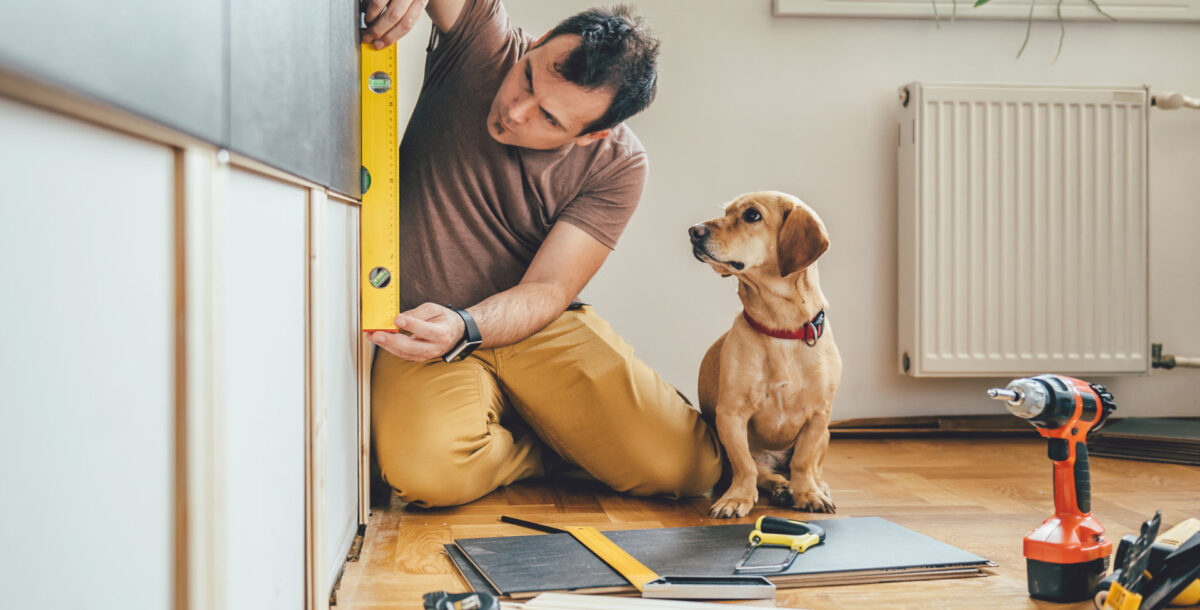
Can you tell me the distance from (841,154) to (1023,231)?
0.56 meters

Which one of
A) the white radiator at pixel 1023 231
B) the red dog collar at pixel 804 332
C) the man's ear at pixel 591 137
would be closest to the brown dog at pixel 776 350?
the red dog collar at pixel 804 332

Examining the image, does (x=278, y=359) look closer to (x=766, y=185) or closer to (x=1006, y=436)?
(x=766, y=185)

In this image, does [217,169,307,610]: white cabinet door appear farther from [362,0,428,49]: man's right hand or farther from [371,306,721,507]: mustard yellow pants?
[371,306,721,507]: mustard yellow pants

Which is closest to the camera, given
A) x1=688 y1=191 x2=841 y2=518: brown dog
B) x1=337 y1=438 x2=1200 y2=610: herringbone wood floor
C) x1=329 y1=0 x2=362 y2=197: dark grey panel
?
x1=329 y1=0 x2=362 y2=197: dark grey panel

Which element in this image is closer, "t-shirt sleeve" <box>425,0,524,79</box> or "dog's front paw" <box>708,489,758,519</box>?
"dog's front paw" <box>708,489,758,519</box>

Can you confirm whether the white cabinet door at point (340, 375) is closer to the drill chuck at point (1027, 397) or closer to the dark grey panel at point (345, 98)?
the dark grey panel at point (345, 98)

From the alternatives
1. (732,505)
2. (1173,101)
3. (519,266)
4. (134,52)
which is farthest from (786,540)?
(1173,101)

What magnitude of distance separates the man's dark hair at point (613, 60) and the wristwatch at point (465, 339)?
0.43m

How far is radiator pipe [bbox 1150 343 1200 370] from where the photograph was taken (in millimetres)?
2531

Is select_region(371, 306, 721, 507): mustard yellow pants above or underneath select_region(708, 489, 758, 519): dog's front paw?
above

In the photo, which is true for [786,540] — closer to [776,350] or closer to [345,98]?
[776,350]

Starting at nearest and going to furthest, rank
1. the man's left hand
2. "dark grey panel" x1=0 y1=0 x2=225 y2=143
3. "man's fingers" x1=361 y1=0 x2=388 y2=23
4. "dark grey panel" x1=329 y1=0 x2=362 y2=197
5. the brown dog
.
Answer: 1. "dark grey panel" x1=0 y1=0 x2=225 y2=143
2. "dark grey panel" x1=329 y1=0 x2=362 y2=197
3. "man's fingers" x1=361 y1=0 x2=388 y2=23
4. the man's left hand
5. the brown dog

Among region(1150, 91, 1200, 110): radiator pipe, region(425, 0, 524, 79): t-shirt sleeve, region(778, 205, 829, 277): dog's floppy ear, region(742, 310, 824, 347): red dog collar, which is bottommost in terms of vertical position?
region(742, 310, 824, 347): red dog collar

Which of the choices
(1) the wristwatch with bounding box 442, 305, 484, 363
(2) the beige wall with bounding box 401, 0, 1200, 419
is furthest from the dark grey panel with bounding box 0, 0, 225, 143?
(2) the beige wall with bounding box 401, 0, 1200, 419
